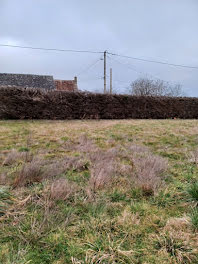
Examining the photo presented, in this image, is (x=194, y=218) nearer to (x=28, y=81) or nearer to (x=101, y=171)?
(x=101, y=171)

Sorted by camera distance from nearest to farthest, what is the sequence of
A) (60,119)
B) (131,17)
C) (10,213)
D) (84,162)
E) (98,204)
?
(10,213)
(98,204)
(84,162)
(60,119)
(131,17)

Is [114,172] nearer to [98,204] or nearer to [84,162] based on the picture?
[84,162]

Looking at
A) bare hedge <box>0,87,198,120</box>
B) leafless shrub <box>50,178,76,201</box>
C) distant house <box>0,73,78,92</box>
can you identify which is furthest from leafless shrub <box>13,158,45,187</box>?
distant house <box>0,73,78,92</box>

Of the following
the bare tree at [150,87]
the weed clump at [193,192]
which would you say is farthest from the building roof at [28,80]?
the weed clump at [193,192]

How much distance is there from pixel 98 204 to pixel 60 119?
9809 mm

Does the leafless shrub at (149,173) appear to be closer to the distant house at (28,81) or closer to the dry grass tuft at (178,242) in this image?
the dry grass tuft at (178,242)

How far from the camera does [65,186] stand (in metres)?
2.03

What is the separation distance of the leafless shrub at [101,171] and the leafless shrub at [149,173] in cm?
42

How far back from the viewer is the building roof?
20.9 meters

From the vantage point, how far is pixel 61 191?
192 cm

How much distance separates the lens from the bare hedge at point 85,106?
9914 mm

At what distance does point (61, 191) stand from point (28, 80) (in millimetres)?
23227

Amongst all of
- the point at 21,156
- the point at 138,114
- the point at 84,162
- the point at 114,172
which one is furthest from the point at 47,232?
the point at 138,114

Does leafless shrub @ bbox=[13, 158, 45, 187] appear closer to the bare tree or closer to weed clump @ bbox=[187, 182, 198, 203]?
weed clump @ bbox=[187, 182, 198, 203]
